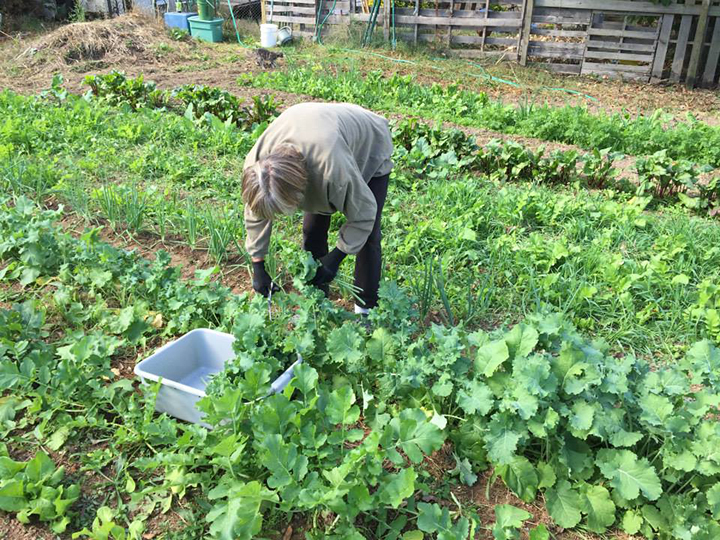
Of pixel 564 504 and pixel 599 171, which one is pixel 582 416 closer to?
pixel 564 504

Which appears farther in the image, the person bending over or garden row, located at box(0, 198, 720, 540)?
the person bending over

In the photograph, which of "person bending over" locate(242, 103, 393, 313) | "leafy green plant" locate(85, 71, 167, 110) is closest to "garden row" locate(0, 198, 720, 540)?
"person bending over" locate(242, 103, 393, 313)

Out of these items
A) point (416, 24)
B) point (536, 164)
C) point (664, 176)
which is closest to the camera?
point (664, 176)

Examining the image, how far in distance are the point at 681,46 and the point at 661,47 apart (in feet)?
0.92

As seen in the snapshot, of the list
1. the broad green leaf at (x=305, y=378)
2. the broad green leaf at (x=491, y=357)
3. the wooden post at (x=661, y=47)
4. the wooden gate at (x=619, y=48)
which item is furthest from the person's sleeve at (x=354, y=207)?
the wooden post at (x=661, y=47)

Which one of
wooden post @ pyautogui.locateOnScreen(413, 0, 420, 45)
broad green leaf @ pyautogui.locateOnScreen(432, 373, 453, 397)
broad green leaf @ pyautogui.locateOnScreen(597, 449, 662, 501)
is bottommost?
broad green leaf @ pyautogui.locateOnScreen(597, 449, 662, 501)

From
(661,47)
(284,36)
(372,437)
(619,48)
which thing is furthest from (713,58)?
(372,437)

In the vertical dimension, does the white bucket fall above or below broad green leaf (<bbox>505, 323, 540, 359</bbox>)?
above

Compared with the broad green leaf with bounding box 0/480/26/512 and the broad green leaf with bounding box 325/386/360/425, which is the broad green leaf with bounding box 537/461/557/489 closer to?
the broad green leaf with bounding box 325/386/360/425

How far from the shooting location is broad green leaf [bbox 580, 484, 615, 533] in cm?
202

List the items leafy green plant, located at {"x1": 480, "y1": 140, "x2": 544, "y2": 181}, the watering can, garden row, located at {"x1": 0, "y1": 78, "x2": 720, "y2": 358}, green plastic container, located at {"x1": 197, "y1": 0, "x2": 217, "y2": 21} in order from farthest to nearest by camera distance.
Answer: green plastic container, located at {"x1": 197, "y1": 0, "x2": 217, "y2": 21}
the watering can
leafy green plant, located at {"x1": 480, "y1": 140, "x2": 544, "y2": 181}
garden row, located at {"x1": 0, "y1": 78, "x2": 720, "y2": 358}

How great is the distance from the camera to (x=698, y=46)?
350 inches

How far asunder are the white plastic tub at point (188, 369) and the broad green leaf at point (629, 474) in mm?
1196

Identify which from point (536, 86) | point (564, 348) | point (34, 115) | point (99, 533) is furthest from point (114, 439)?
point (536, 86)
